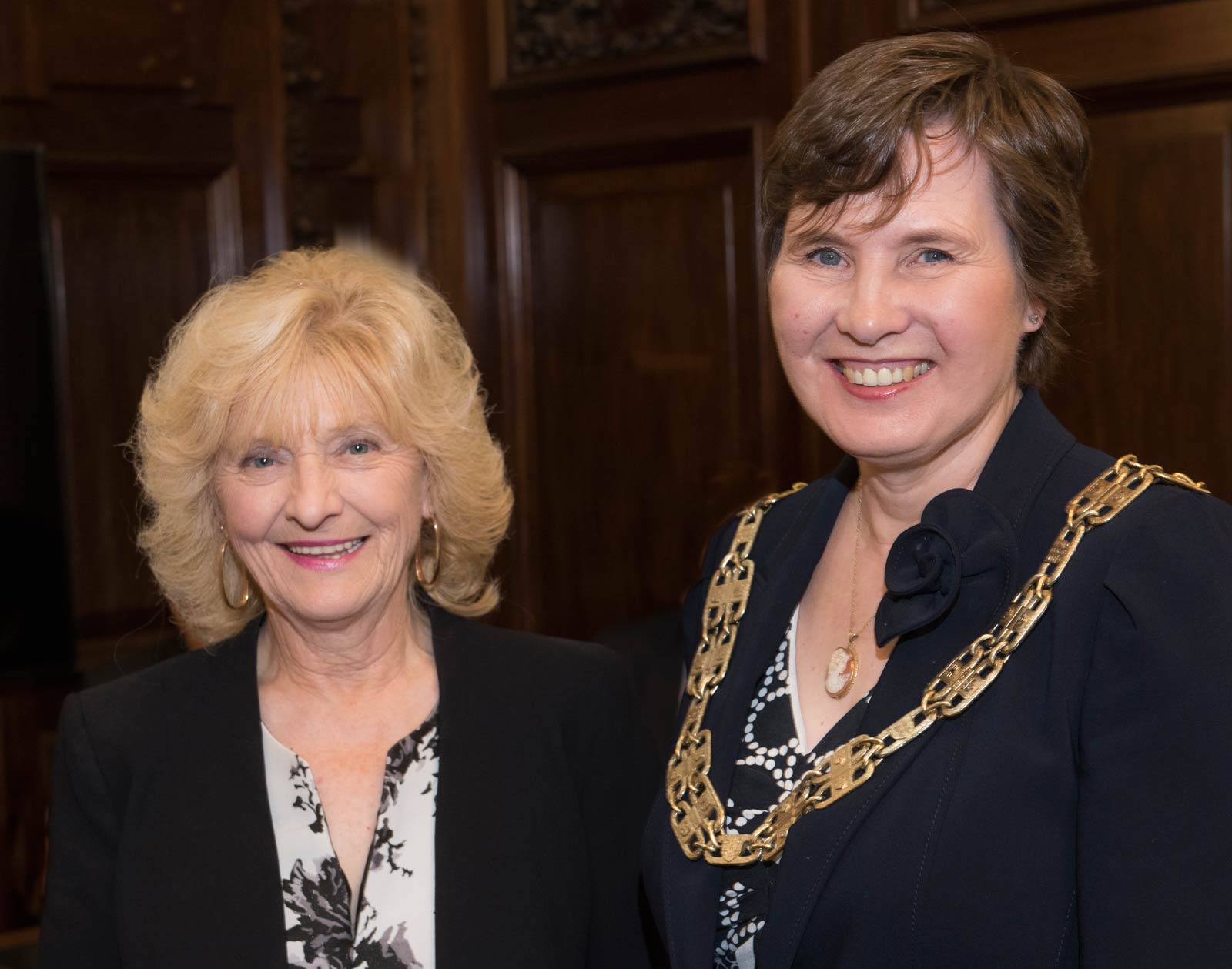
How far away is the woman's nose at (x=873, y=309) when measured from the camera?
4.87ft

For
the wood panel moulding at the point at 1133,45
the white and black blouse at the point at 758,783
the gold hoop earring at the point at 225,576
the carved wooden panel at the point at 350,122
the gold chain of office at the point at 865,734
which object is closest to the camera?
the gold chain of office at the point at 865,734

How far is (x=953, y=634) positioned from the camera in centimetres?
150

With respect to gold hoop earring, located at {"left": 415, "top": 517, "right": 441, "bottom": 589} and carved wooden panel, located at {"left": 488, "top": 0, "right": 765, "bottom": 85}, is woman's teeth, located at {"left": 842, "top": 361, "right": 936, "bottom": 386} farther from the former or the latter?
carved wooden panel, located at {"left": 488, "top": 0, "right": 765, "bottom": 85}

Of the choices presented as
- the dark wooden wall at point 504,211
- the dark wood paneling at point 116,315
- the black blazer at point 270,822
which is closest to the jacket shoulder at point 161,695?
the black blazer at point 270,822

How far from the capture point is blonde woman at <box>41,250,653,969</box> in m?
1.72

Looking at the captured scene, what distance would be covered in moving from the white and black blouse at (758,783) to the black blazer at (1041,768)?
3 centimetres

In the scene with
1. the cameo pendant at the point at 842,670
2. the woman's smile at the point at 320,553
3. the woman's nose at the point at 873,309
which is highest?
the woman's nose at the point at 873,309

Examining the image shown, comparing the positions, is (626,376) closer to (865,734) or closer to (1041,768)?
(865,734)

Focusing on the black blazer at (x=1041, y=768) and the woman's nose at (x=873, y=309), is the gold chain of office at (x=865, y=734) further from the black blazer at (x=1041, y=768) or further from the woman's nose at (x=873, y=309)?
the woman's nose at (x=873, y=309)

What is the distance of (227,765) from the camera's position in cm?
179

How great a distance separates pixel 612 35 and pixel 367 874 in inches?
95.7

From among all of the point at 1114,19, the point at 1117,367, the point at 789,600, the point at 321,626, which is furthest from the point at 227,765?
the point at 1114,19

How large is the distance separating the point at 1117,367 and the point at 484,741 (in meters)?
1.57

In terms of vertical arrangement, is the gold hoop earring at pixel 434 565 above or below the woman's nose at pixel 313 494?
below
